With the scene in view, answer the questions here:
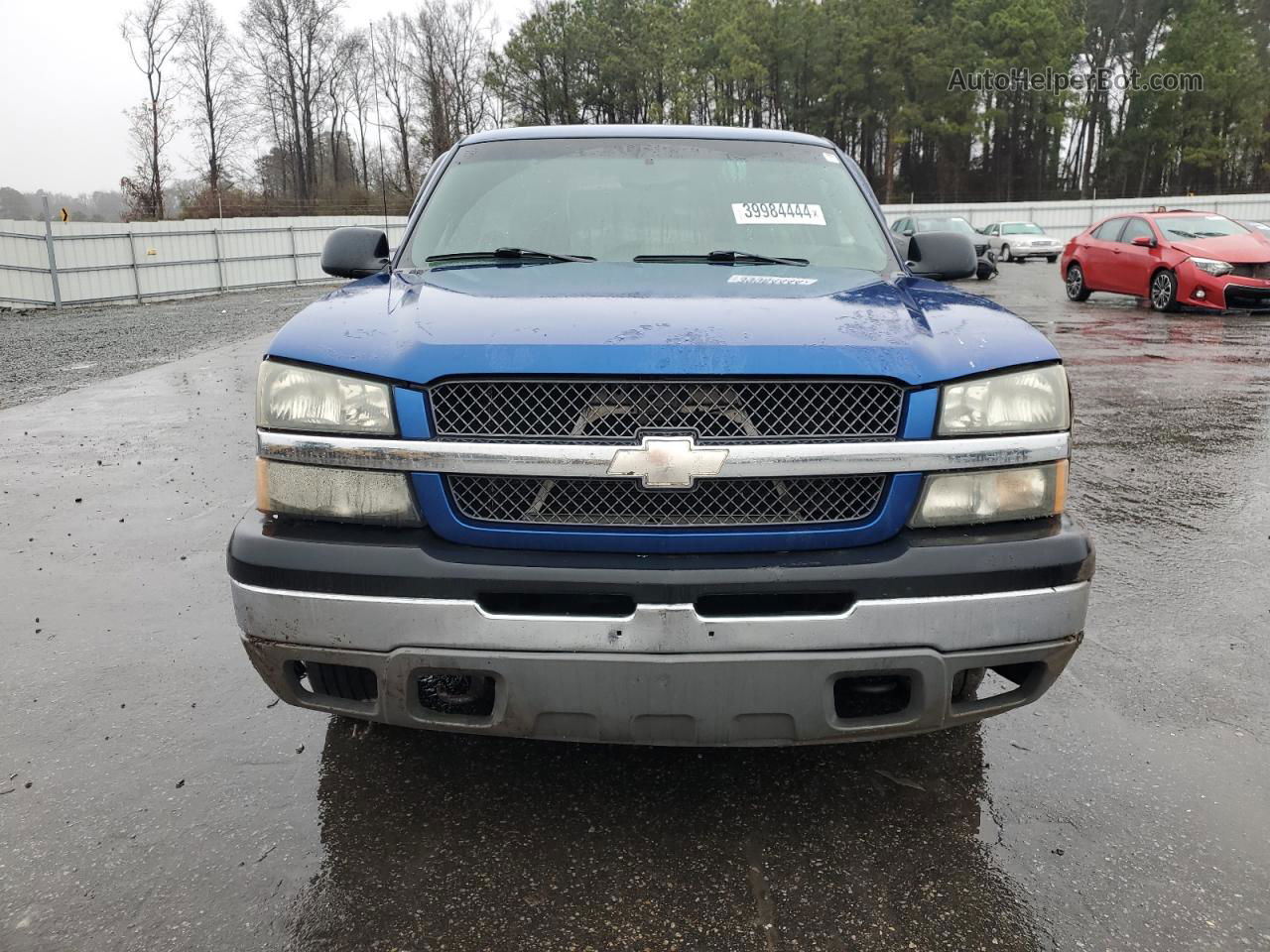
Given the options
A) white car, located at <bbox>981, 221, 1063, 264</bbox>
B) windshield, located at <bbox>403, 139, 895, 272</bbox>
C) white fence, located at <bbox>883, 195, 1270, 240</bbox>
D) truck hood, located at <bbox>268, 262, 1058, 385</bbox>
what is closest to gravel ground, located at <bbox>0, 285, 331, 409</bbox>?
windshield, located at <bbox>403, 139, 895, 272</bbox>

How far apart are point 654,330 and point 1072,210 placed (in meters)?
47.6

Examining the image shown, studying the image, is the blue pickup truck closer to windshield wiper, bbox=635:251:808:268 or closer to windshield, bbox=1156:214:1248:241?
windshield wiper, bbox=635:251:808:268

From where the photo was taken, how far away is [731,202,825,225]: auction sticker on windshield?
3.50 m

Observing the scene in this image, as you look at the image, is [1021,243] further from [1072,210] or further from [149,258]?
[149,258]

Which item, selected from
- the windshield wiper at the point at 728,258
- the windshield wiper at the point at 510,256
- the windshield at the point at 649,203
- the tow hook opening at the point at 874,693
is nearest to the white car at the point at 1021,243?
the windshield at the point at 649,203

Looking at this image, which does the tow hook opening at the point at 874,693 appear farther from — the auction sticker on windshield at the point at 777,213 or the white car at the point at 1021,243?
the white car at the point at 1021,243

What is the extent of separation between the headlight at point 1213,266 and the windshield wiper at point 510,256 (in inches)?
551

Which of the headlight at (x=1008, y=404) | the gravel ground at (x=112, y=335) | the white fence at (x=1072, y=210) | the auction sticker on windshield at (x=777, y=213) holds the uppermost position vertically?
the white fence at (x=1072, y=210)

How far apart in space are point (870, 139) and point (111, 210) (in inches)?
1932

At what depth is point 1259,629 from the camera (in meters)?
3.67

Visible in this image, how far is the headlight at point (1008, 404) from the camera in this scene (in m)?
2.25

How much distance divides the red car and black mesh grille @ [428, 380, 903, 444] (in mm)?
14611

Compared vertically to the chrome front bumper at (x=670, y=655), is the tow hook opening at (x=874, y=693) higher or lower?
lower

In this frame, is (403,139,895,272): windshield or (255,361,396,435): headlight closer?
(255,361,396,435): headlight
